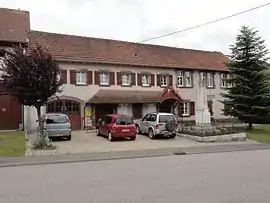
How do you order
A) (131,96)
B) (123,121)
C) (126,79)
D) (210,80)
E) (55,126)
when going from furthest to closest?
(210,80) → (126,79) → (131,96) → (123,121) → (55,126)

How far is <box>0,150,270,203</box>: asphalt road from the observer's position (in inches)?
332

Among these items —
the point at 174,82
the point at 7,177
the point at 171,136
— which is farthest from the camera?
A: the point at 174,82

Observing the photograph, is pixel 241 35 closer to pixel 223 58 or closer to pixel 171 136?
pixel 171 136

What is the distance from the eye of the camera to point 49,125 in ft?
84.7

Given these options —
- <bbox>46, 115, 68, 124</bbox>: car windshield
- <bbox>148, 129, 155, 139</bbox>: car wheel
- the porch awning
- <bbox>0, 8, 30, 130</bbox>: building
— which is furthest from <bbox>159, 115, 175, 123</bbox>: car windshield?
<bbox>0, 8, 30, 130</bbox>: building

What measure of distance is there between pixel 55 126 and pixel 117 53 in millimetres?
15643

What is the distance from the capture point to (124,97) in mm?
36906

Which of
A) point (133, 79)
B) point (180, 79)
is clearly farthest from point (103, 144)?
point (180, 79)

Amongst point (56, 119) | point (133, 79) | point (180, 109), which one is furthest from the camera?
point (180, 109)

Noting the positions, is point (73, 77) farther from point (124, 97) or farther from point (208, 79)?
point (208, 79)

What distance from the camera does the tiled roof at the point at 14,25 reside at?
109ft

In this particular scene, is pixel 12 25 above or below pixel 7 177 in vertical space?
above

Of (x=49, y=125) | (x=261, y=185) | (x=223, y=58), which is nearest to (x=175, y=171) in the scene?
(x=261, y=185)

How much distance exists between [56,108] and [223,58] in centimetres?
2363
